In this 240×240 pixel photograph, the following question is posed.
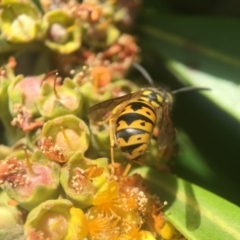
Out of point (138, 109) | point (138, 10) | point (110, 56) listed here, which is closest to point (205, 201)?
point (138, 109)

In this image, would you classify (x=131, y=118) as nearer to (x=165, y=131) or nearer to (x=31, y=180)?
(x=165, y=131)

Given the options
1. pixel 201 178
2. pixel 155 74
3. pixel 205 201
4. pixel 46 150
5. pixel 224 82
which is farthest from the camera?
pixel 155 74

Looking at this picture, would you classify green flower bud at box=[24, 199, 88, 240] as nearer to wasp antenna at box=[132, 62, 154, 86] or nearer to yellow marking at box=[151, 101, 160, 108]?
yellow marking at box=[151, 101, 160, 108]

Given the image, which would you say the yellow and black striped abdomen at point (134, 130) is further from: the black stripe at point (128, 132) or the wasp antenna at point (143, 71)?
the wasp antenna at point (143, 71)

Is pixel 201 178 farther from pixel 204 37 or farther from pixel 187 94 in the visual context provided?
pixel 204 37

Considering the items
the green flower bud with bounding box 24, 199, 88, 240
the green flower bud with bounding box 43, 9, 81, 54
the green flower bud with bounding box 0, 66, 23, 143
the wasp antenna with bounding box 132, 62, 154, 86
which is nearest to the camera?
the green flower bud with bounding box 24, 199, 88, 240

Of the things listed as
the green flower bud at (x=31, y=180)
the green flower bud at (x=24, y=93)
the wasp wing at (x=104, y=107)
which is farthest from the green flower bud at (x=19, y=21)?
the green flower bud at (x=31, y=180)

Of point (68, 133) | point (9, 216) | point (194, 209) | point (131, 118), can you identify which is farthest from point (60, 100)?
point (194, 209)

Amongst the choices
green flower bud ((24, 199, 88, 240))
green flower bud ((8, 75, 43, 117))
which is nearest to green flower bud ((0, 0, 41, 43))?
green flower bud ((8, 75, 43, 117))
